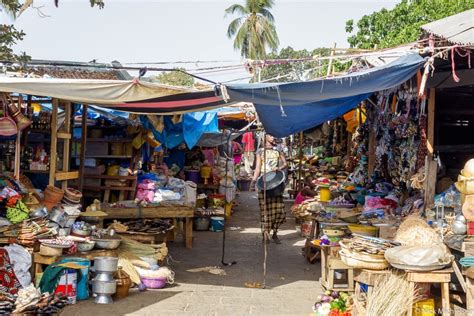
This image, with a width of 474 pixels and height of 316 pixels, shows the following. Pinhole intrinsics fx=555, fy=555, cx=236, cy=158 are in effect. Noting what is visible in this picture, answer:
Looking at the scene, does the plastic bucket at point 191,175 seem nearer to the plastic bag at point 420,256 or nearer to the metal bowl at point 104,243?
the metal bowl at point 104,243

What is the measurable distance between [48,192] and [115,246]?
112 cm

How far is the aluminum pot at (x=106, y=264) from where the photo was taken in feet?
21.2

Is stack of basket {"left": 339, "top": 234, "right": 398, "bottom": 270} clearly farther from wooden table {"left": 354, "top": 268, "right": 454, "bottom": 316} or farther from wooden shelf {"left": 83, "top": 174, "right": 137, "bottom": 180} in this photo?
wooden shelf {"left": 83, "top": 174, "right": 137, "bottom": 180}

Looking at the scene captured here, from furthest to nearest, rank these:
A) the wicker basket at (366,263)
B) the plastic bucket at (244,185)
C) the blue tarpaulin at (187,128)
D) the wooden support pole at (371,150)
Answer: the plastic bucket at (244,185)
the blue tarpaulin at (187,128)
the wooden support pole at (371,150)
the wicker basket at (366,263)

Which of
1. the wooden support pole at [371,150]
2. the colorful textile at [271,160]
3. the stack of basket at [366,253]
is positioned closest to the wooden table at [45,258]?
the stack of basket at [366,253]

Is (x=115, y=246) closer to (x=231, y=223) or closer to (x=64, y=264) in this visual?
(x=64, y=264)

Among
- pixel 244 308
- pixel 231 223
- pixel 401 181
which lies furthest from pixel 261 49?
pixel 244 308

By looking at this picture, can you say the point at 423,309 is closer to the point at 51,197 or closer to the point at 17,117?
the point at 51,197

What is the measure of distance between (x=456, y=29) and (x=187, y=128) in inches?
239

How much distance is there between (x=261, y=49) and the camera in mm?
33500

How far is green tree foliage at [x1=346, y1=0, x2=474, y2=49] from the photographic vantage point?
18.2m

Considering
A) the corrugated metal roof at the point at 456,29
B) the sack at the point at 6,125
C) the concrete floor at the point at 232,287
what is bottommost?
the concrete floor at the point at 232,287

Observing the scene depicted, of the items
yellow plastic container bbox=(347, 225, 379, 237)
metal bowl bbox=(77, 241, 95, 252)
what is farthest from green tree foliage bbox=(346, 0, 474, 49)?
metal bowl bbox=(77, 241, 95, 252)

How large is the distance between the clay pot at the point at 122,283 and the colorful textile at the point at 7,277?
1.13 metres
